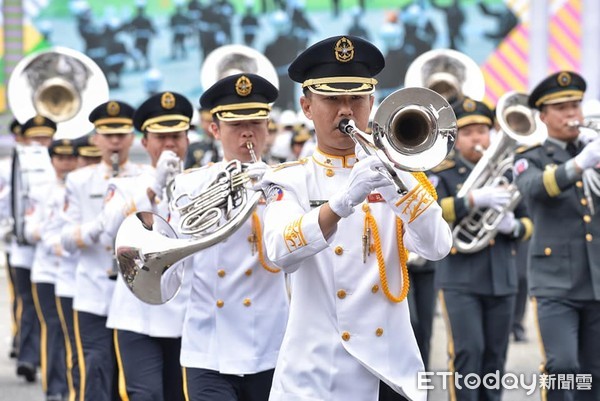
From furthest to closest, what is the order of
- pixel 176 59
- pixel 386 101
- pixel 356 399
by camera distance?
pixel 176 59 < pixel 356 399 < pixel 386 101

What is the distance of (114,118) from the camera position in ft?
27.2

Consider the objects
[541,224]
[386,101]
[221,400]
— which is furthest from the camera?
[541,224]

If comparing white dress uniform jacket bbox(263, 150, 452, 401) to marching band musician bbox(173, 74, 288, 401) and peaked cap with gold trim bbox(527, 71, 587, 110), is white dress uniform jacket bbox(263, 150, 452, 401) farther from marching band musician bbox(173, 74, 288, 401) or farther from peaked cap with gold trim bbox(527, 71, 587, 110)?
peaked cap with gold trim bbox(527, 71, 587, 110)

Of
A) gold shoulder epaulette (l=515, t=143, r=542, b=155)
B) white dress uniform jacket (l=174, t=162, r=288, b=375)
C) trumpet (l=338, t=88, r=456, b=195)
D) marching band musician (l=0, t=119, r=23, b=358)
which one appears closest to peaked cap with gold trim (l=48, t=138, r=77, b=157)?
marching band musician (l=0, t=119, r=23, b=358)

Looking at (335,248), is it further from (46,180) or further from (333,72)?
(46,180)

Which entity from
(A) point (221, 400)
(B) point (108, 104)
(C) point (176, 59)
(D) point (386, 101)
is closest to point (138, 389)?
(A) point (221, 400)

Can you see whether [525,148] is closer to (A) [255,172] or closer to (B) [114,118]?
(B) [114,118]

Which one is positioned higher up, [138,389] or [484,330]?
[484,330]

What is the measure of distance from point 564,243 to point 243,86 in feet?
7.01

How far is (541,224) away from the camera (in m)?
7.55

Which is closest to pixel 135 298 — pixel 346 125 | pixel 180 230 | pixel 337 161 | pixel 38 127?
pixel 180 230

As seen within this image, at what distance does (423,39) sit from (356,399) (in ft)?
85.0

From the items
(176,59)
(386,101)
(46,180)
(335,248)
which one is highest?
(176,59)

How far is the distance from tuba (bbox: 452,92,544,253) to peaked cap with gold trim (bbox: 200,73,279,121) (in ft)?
7.24
